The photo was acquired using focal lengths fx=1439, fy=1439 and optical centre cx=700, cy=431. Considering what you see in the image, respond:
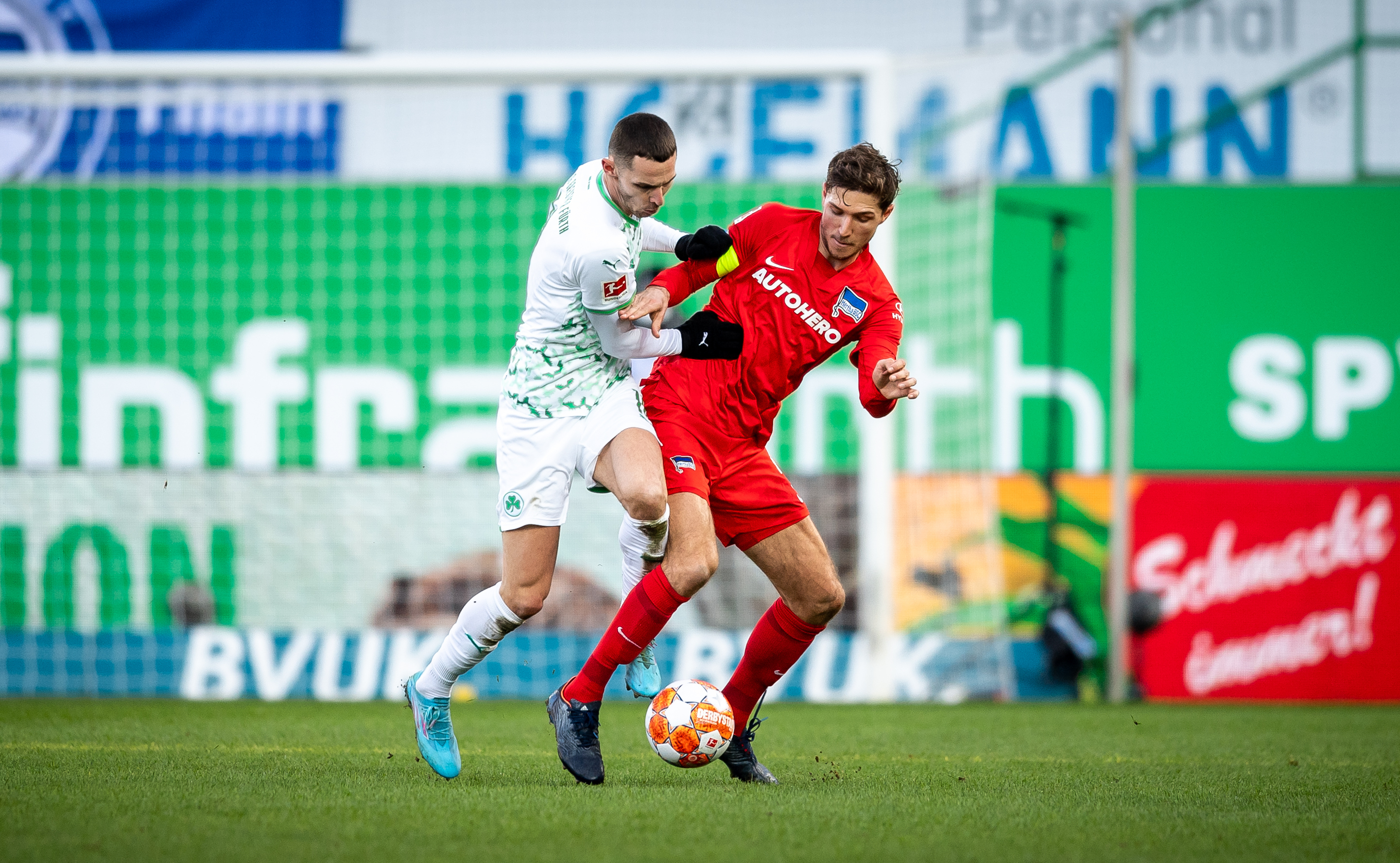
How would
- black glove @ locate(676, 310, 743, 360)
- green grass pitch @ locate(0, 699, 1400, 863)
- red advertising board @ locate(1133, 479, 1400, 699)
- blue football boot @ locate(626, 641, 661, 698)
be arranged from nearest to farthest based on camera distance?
green grass pitch @ locate(0, 699, 1400, 863)
black glove @ locate(676, 310, 743, 360)
blue football boot @ locate(626, 641, 661, 698)
red advertising board @ locate(1133, 479, 1400, 699)

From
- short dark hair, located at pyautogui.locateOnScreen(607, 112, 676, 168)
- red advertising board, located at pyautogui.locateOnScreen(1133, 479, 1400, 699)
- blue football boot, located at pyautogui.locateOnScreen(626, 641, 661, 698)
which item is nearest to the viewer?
short dark hair, located at pyautogui.locateOnScreen(607, 112, 676, 168)

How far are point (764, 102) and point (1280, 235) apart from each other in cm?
352

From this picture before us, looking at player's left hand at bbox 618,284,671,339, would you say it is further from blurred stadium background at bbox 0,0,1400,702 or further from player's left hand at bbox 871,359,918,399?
blurred stadium background at bbox 0,0,1400,702

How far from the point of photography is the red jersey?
4516 mm

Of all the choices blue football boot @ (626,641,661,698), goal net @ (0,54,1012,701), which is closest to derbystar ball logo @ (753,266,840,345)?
blue football boot @ (626,641,661,698)

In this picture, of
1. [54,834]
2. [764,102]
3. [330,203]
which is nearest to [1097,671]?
[764,102]

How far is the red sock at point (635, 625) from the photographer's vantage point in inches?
167

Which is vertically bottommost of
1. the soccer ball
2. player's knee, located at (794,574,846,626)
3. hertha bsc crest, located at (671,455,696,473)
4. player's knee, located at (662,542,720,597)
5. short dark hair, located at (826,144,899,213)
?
the soccer ball

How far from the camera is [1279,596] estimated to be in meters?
8.73

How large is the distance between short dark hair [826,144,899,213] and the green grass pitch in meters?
1.76

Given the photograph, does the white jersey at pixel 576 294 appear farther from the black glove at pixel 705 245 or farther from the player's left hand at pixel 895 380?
the player's left hand at pixel 895 380

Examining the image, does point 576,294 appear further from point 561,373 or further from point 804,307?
point 804,307

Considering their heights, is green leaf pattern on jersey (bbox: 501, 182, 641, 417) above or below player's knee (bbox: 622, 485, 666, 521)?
above

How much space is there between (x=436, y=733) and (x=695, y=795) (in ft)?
2.80
